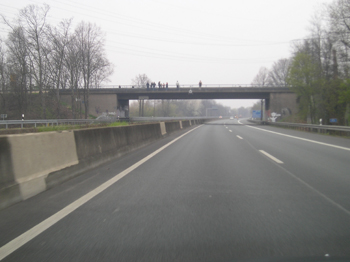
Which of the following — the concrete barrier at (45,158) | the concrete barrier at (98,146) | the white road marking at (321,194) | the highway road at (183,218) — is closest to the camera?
the highway road at (183,218)

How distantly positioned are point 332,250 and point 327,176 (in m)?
4.07

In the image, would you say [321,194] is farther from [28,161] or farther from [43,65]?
[43,65]

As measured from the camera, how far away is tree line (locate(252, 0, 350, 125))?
93.9 feet

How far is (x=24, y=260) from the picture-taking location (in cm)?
276

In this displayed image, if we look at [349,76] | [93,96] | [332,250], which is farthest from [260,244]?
[93,96]

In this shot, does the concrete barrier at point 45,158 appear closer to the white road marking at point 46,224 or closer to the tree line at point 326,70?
the white road marking at point 46,224

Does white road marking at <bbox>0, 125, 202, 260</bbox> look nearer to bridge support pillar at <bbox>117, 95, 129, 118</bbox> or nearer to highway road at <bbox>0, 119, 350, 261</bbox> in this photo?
highway road at <bbox>0, 119, 350, 261</bbox>

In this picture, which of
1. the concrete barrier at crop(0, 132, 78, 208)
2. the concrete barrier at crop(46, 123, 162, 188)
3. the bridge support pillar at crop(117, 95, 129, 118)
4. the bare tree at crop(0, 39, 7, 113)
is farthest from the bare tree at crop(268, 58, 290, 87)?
the concrete barrier at crop(0, 132, 78, 208)

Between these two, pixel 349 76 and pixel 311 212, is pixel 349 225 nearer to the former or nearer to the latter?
pixel 311 212

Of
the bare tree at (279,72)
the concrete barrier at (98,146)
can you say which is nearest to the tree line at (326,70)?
the concrete barrier at (98,146)

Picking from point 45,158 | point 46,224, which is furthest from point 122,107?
point 46,224

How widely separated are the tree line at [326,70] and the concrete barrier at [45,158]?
2643 centimetres

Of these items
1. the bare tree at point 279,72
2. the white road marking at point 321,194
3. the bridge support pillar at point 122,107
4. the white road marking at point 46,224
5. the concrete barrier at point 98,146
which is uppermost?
the bare tree at point 279,72

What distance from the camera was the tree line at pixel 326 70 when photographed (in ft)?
93.9
